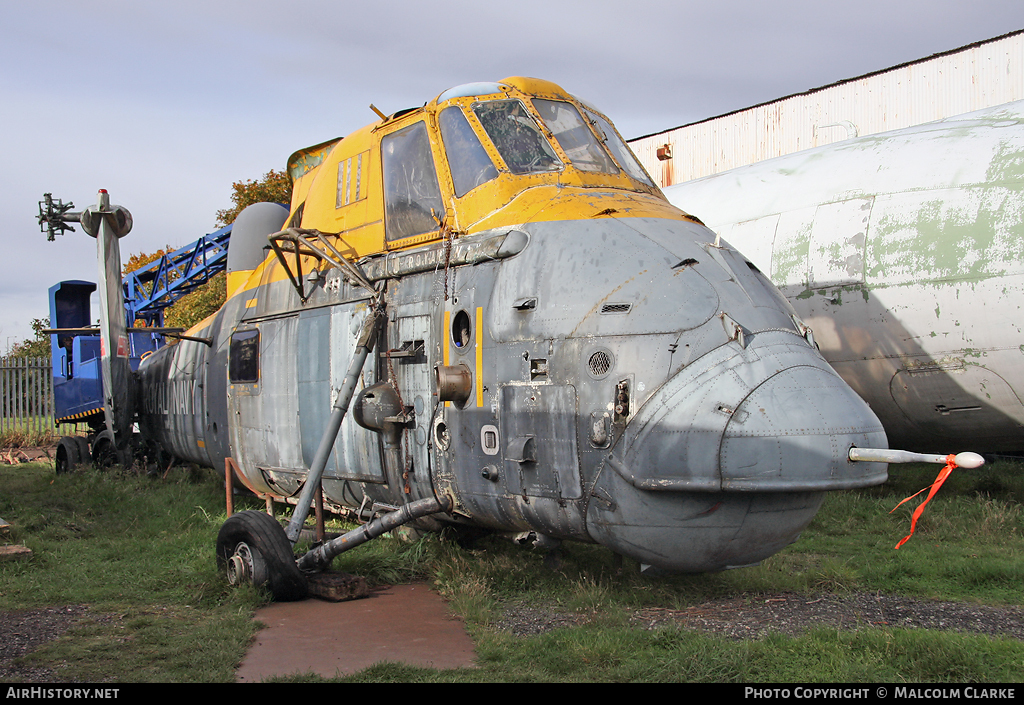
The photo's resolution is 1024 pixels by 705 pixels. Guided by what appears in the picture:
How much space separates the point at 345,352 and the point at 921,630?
16.5ft

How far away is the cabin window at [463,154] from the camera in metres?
6.59

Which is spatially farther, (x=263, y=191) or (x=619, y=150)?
(x=263, y=191)

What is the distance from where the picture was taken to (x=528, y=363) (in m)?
5.75

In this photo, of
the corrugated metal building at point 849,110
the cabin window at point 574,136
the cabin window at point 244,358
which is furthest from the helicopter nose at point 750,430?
the corrugated metal building at point 849,110

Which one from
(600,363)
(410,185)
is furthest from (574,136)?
(600,363)

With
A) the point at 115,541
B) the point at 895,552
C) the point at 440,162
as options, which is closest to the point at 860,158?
the point at 895,552

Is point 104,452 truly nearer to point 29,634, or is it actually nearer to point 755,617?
point 29,634

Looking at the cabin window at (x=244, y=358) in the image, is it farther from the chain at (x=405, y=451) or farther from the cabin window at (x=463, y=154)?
the cabin window at (x=463, y=154)

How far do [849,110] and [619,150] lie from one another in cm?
1383

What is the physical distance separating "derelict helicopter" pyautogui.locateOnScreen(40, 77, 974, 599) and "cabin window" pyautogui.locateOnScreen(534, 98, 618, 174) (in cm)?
3

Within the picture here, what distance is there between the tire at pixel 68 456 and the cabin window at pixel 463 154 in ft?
35.9

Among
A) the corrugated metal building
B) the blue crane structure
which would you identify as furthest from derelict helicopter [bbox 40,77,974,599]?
the blue crane structure

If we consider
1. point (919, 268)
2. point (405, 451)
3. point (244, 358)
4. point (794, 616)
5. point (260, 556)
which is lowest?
point (794, 616)

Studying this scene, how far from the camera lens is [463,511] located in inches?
248
